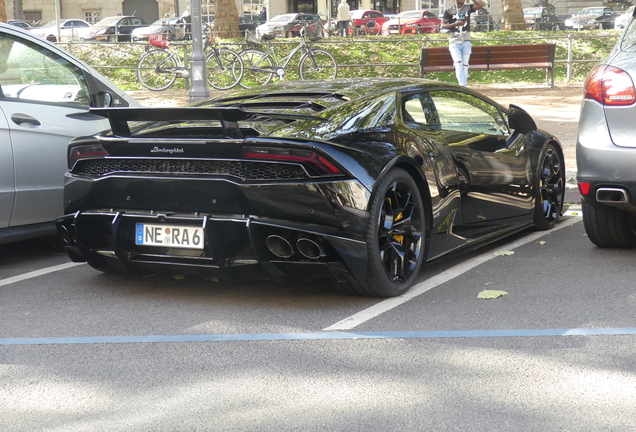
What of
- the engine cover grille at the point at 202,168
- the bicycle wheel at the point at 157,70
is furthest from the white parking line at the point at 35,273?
the bicycle wheel at the point at 157,70

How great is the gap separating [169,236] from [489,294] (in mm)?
1821

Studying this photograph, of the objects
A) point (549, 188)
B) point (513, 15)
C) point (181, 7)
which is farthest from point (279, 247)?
point (181, 7)

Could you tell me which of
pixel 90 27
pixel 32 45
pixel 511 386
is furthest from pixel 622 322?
pixel 90 27

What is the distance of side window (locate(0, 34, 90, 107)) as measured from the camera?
237 inches

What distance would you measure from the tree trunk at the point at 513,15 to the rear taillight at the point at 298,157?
84.9 ft

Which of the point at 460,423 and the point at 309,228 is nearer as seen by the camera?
the point at 460,423

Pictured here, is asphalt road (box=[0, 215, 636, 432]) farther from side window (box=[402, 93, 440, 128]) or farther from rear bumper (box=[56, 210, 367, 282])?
side window (box=[402, 93, 440, 128])

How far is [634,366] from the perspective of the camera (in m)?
3.74

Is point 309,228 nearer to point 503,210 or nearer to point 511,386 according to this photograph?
point 511,386

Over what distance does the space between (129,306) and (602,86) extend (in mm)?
3137

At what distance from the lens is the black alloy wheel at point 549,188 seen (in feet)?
22.0

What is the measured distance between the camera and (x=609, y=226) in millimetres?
5969

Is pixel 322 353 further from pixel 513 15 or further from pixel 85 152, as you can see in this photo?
pixel 513 15

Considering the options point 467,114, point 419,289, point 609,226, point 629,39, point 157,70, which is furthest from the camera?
point 157,70
